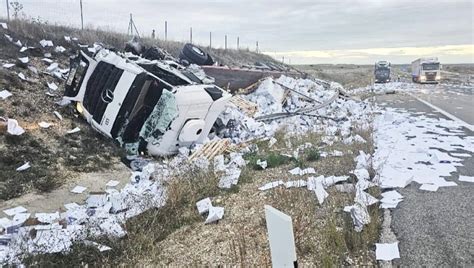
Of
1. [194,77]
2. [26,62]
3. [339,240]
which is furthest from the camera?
[26,62]

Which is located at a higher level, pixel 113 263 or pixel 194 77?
pixel 194 77

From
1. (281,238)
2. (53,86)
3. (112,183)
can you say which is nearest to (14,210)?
(112,183)

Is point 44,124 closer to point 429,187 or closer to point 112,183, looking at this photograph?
point 112,183

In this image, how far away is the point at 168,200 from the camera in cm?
586

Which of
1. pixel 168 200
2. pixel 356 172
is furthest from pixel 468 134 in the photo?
pixel 168 200

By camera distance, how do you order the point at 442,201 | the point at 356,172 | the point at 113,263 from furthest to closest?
the point at 356,172
the point at 442,201
the point at 113,263

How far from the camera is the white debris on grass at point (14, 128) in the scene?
30.2 ft

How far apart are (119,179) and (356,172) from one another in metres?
4.71

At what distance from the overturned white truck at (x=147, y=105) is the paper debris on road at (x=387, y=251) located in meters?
5.85

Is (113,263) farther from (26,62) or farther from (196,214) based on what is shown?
(26,62)

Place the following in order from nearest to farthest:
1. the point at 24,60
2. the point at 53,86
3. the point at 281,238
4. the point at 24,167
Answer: the point at 281,238 → the point at 24,167 → the point at 53,86 → the point at 24,60

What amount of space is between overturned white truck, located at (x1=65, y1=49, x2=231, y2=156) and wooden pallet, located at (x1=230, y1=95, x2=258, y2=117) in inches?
121

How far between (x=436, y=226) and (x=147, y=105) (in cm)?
619

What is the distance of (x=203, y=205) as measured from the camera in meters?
5.66
